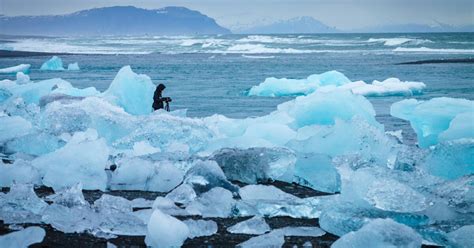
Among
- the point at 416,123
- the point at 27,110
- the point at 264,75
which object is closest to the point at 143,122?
the point at 27,110

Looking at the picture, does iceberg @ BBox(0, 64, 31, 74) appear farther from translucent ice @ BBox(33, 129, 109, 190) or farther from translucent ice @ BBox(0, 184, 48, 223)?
translucent ice @ BBox(0, 184, 48, 223)

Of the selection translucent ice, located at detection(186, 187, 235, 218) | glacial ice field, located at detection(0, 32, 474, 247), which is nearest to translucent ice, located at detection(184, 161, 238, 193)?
glacial ice field, located at detection(0, 32, 474, 247)

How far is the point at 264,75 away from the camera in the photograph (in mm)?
22141

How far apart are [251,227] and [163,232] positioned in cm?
62

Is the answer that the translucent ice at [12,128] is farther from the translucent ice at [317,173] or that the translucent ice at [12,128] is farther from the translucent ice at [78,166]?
the translucent ice at [317,173]

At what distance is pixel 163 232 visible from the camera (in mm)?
3535

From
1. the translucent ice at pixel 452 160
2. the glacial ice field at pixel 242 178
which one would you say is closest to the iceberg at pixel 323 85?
the glacial ice field at pixel 242 178

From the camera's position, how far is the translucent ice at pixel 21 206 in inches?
158

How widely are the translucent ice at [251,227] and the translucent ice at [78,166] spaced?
65.2 inches

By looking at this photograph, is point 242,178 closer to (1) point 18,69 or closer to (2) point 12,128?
(2) point 12,128

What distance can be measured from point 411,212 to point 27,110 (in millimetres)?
6892

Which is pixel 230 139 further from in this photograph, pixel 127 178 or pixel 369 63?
pixel 369 63

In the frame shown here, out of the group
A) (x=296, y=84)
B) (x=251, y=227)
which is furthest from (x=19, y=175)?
(x=296, y=84)

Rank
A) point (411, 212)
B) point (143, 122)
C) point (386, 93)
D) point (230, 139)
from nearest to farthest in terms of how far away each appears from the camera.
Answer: point (411, 212) → point (230, 139) → point (143, 122) → point (386, 93)
